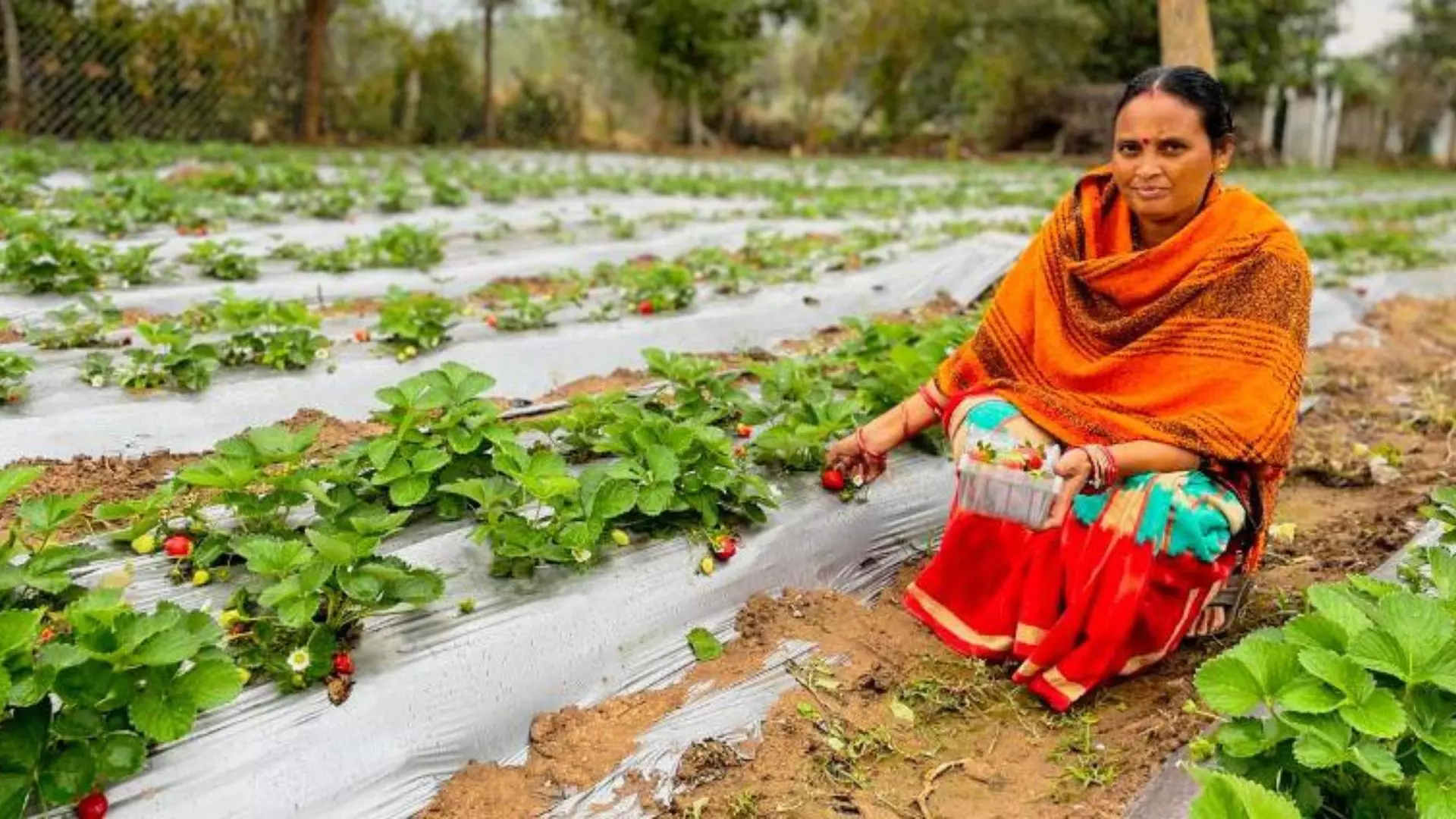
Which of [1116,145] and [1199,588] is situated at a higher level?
[1116,145]

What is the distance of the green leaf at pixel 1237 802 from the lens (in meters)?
1.27

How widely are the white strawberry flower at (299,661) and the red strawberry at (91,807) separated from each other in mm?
332

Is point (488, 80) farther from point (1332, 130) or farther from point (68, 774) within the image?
point (1332, 130)

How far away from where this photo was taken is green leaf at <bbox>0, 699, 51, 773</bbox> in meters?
1.52

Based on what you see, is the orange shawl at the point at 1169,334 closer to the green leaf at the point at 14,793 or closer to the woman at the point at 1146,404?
the woman at the point at 1146,404

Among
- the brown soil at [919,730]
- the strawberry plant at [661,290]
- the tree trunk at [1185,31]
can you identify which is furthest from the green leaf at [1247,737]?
the tree trunk at [1185,31]

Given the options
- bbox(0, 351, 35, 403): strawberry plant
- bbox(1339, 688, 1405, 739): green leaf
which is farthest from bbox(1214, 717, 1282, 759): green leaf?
bbox(0, 351, 35, 403): strawberry plant

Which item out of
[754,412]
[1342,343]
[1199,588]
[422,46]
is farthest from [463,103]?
[1199,588]

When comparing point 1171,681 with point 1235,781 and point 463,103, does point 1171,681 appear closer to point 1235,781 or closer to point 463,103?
point 1235,781

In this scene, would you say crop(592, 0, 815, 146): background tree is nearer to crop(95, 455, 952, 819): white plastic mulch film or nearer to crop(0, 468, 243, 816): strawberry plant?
crop(95, 455, 952, 819): white plastic mulch film

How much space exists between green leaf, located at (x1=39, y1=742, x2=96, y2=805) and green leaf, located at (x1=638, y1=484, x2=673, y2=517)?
1049mm

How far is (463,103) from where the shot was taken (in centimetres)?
1589

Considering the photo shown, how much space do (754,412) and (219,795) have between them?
1593 millimetres

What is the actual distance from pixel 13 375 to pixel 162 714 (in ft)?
6.17
